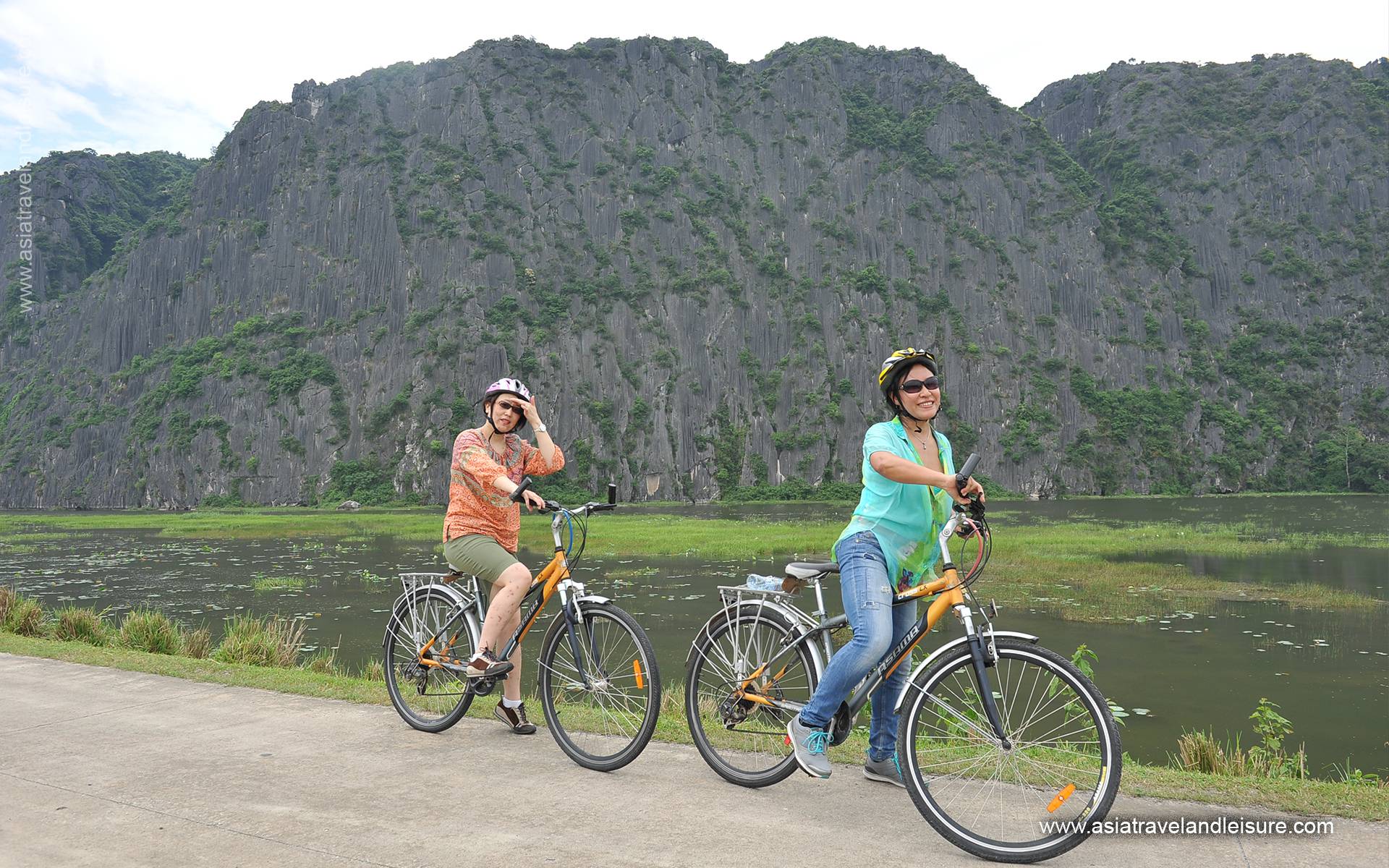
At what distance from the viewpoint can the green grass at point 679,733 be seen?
3820 millimetres

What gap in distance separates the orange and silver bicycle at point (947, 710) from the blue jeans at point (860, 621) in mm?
112

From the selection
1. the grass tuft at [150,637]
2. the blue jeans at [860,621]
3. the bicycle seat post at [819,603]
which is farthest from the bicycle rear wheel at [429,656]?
the grass tuft at [150,637]

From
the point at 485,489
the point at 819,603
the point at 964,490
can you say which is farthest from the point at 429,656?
the point at 964,490

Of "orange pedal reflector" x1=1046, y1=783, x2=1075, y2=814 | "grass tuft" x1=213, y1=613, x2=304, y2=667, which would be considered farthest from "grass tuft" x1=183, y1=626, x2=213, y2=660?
"orange pedal reflector" x1=1046, y1=783, x2=1075, y2=814

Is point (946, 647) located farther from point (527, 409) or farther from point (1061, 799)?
point (527, 409)

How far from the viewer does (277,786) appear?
411 centimetres

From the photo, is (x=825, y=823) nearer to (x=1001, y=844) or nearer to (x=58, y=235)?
(x=1001, y=844)

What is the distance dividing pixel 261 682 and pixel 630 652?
3.89 meters

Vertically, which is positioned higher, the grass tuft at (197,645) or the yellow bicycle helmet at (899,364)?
the yellow bicycle helmet at (899,364)

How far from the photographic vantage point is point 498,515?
536 cm

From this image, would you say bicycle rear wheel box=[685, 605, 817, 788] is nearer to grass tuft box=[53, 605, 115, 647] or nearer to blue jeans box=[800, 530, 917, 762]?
blue jeans box=[800, 530, 917, 762]

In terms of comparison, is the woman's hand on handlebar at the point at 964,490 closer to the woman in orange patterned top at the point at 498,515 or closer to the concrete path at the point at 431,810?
the concrete path at the point at 431,810

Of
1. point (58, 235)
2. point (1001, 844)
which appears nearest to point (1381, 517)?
point (1001, 844)

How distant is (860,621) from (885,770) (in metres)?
0.88
